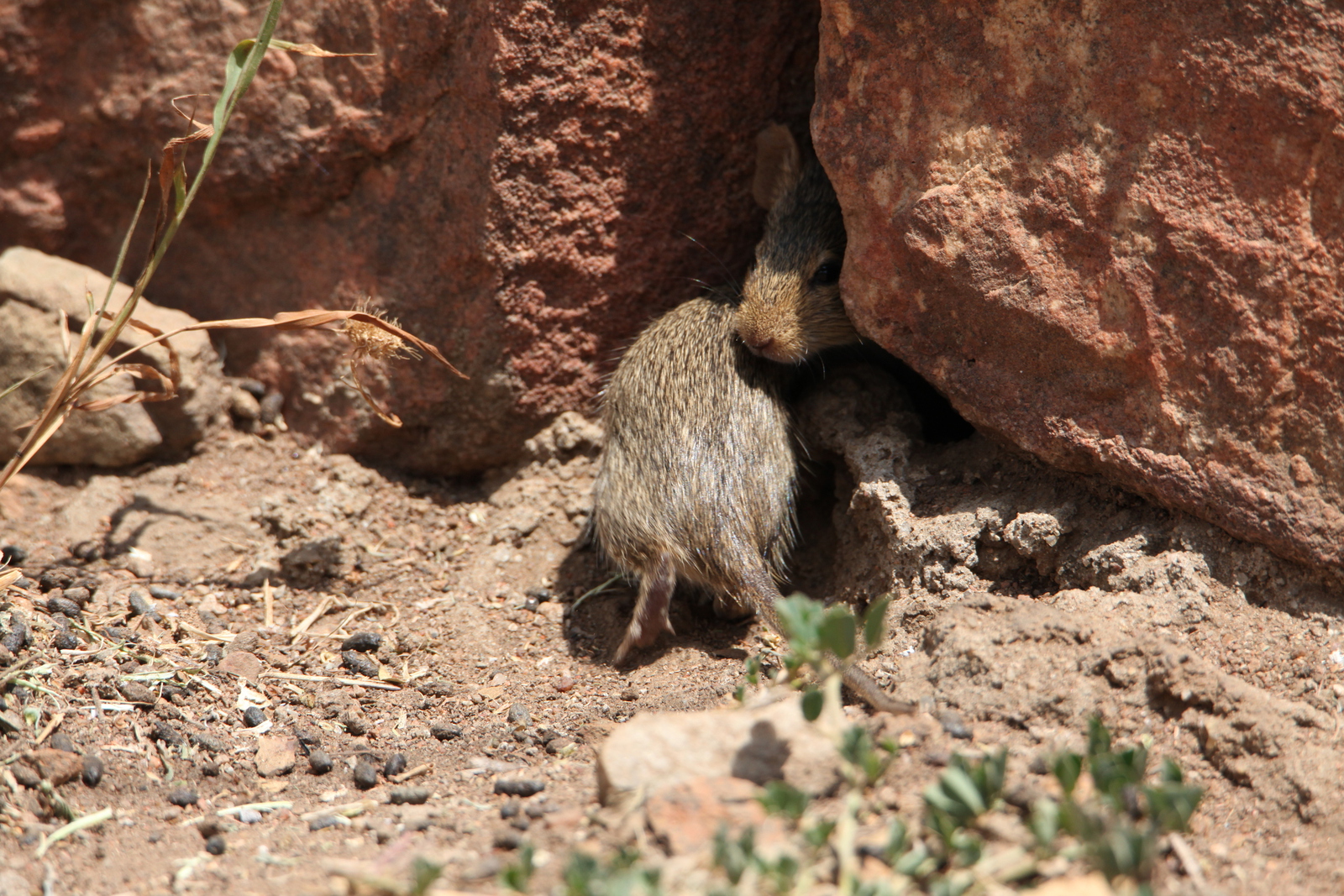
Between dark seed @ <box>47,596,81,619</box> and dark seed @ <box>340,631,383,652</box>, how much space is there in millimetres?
840

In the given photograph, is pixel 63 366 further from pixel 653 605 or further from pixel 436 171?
pixel 653 605

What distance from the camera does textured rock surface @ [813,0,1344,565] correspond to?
2.75m

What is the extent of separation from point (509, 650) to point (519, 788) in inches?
42.0

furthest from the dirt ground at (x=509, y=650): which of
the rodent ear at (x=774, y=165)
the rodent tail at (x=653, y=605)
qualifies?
the rodent ear at (x=774, y=165)

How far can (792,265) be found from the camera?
12.6 feet

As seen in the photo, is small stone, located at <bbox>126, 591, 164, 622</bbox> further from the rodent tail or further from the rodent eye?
the rodent eye

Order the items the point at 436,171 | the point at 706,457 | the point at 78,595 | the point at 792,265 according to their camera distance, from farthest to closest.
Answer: the point at 436,171, the point at 792,265, the point at 706,457, the point at 78,595

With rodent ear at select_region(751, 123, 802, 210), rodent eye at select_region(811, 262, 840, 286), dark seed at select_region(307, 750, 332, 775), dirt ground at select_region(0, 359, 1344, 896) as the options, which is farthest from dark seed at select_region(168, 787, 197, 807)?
rodent ear at select_region(751, 123, 802, 210)

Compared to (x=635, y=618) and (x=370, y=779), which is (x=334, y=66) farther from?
(x=370, y=779)

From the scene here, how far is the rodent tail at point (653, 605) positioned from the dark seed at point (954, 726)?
1164mm

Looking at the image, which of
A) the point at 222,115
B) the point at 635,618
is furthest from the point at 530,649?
the point at 222,115

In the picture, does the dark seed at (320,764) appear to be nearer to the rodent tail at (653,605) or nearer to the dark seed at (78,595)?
the rodent tail at (653,605)

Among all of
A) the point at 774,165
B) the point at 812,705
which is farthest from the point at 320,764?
the point at 774,165

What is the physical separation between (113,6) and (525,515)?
106 inches
